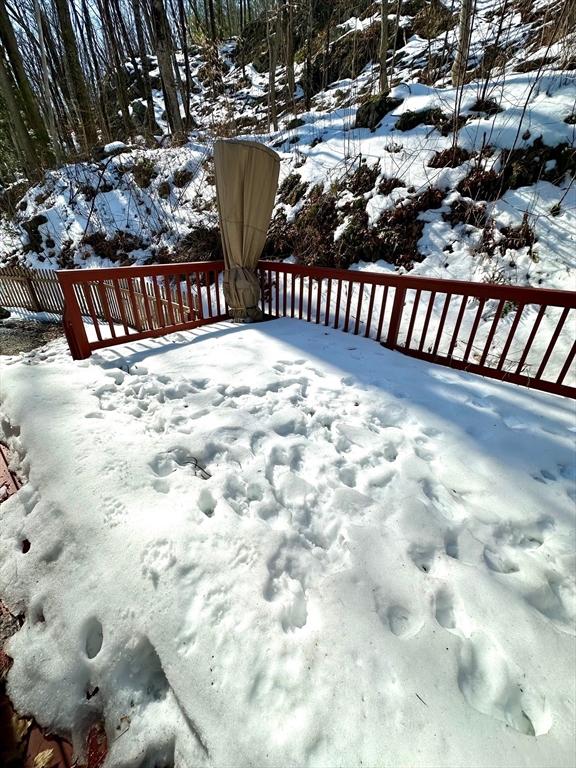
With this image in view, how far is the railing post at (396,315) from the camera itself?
11.1ft

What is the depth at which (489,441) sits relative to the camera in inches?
81.4

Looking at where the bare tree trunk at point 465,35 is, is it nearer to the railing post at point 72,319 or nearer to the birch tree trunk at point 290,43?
the birch tree trunk at point 290,43

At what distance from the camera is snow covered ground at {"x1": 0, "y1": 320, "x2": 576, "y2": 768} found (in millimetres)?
972

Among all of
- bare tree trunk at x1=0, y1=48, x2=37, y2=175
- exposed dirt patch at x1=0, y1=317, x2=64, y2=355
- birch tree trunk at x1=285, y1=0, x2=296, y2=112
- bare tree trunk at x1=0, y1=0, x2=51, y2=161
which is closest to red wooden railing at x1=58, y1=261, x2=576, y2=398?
exposed dirt patch at x1=0, y1=317, x2=64, y2=355

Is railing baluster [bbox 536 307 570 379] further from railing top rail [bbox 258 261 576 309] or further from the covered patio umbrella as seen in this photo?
the covered patio umbrella

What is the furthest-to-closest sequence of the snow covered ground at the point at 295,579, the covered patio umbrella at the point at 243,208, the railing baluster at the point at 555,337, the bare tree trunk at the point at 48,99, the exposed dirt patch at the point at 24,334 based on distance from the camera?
the bare tree trunk at the point at 48,99
the exposed dirt patch at the point at 24,334
the covered patio umbrella at the point at 243,208
the railing baluster at the point at 555,337
the snow covered ground at the point at 295,579

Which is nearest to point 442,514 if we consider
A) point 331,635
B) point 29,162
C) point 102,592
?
point 331,635

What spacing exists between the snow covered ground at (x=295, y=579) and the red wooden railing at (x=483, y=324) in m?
0.78

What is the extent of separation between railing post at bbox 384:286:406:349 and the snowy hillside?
1.88 meters

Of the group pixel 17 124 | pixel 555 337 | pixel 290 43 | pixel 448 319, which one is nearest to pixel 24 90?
pixel 17 124

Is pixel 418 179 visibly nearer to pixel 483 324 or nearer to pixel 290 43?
pixel 483 324

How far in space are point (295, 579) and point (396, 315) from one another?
2968 millimetres

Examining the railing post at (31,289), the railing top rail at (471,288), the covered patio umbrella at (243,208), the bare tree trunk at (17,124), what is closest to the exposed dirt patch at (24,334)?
the railing post at (31,289)

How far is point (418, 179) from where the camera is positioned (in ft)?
17.9
